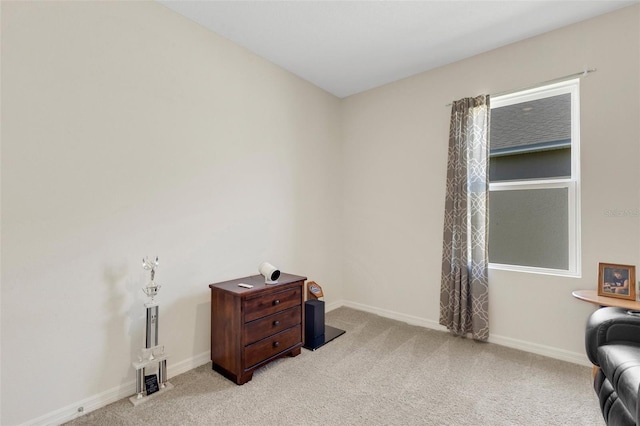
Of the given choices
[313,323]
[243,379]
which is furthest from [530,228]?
[243,379]

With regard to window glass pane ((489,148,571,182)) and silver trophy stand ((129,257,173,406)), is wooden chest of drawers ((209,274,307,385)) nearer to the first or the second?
silver trophy stand ((129,257,173,406))

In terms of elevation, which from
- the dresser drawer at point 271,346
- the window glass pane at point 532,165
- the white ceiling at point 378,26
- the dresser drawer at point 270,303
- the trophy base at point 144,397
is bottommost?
the trophy base at point 144,397

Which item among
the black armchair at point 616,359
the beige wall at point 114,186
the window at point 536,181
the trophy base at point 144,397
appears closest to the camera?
the black armchair at point 616,359

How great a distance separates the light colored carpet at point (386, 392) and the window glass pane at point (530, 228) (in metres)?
0.80

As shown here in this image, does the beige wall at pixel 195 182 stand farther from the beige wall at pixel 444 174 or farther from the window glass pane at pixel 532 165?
the window glass pane at pixel 532 165

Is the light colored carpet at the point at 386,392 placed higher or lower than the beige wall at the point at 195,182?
lower

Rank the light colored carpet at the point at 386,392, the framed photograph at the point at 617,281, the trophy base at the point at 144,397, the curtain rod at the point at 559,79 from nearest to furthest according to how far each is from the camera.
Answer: the light colored carpet at the point at 386,392, the trophy base at the point at 144,397, the framed photograph at the point at 617,281, the curtain rod at the point at 559,79

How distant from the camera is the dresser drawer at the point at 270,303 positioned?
6.76 ft

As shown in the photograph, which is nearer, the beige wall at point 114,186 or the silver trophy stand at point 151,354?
the beige wall at point 114,186

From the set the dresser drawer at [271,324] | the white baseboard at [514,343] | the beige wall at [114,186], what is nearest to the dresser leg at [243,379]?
the dresser drawer at [271,324]

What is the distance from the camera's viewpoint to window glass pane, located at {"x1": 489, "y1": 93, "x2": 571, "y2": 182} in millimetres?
2438

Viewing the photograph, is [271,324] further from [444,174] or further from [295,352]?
[444,174]

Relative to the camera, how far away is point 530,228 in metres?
2.57

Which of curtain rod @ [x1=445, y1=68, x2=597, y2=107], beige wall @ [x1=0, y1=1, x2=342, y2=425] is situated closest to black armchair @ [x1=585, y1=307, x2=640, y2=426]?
curtain rod @ [x1=445, y1=68, x2=597, y2=107]
